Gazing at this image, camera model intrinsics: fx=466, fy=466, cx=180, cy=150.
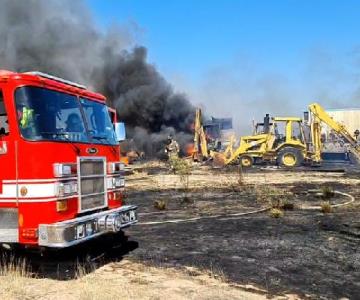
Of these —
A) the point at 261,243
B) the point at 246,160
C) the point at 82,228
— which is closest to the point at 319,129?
the point at 246,160

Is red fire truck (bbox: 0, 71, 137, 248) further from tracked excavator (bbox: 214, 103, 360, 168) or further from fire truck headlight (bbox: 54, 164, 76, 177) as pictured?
tracked excavator (bbox: 214, 103, 360, 168)

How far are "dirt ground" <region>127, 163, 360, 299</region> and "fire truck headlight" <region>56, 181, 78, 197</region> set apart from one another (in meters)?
1.59

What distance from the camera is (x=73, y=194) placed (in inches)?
215

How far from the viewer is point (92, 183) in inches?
232

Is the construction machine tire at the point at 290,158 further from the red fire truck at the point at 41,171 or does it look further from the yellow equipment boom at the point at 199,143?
the red fire truck at the point at 41,171

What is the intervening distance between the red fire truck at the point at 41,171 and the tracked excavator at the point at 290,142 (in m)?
22.3

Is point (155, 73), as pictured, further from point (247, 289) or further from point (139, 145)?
point (247, 289)

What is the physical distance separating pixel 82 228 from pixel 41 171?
79cm

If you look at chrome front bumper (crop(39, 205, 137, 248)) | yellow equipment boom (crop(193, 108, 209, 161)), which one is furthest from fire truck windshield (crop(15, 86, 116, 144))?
yellow equipment boom (crop(193, 108, 209, 161))

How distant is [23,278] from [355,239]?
505cm

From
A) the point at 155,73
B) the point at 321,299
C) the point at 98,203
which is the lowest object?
the point at 321,299

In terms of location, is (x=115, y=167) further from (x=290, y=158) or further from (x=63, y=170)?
(x=290, y=158)

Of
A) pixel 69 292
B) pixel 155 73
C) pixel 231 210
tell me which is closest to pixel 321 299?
pixel 69 292

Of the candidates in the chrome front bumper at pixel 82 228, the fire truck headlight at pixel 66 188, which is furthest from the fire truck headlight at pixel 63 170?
the chrome front bumper at pixel 82 228
